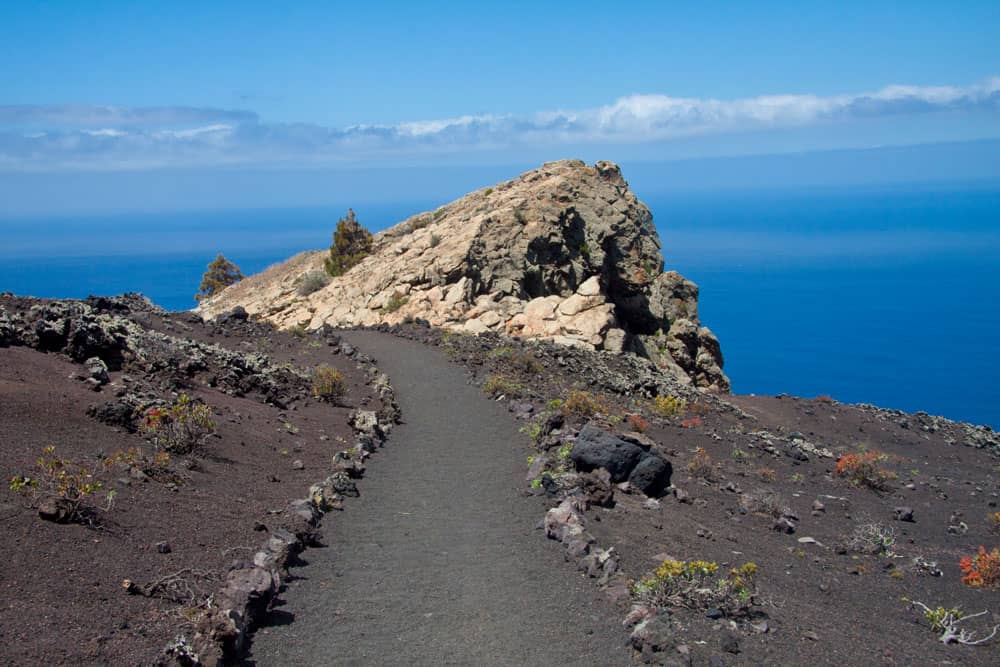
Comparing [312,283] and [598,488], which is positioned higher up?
[312,283]

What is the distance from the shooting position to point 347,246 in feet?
126

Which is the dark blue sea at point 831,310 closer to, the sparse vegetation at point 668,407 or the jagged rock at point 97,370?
the jagged rock at point 97,370

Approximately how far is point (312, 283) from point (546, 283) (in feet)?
44.4

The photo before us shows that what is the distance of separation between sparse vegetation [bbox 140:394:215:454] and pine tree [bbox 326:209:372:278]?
26250mm

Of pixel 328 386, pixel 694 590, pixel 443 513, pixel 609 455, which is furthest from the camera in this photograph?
pixel 328 386

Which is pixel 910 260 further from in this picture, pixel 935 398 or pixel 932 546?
pixel 932 546

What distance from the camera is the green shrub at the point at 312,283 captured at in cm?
3588

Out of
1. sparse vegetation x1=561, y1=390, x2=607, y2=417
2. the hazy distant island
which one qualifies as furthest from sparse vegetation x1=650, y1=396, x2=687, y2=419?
sparse vegetation x1=561, y1=390, x2=607, y2=417

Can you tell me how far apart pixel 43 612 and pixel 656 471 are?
8.20 m

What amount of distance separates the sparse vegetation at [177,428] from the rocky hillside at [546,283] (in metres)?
14.1

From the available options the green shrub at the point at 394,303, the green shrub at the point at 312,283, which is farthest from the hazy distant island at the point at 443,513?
the green shrub at the point at 312,283

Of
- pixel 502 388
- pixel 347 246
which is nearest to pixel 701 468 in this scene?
pixel 502 388

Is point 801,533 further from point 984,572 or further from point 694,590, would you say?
point 694,590

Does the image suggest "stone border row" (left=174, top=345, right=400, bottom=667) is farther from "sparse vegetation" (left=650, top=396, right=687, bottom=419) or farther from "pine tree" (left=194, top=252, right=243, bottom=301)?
"pine tree" (left=194, top=252, right=243, bottom=301)
